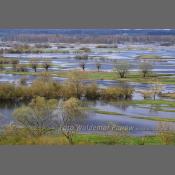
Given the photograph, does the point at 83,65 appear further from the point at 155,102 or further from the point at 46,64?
the point at 155,102

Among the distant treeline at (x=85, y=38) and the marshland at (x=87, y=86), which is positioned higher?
the distant treeline at (x=85, y=38)

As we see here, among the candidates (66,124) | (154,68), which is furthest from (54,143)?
(154,68)

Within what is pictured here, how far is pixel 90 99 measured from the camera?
46.7ft

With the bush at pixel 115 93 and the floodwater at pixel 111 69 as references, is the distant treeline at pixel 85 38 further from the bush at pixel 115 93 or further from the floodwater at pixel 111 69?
the bush at pixel 115 93

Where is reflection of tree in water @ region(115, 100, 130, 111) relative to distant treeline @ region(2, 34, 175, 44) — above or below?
below

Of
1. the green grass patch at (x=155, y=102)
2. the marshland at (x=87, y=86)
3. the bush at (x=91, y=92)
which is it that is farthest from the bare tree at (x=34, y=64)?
the green grass patch at (x=155, y=102)

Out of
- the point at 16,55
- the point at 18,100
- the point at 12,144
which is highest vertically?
the point at 16,55

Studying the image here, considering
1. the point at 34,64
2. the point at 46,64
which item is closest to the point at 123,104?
the point at 46,64

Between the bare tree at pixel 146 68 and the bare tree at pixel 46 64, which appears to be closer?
the bare tree at pixel 146 68

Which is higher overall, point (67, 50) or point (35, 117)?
point (67, 50)

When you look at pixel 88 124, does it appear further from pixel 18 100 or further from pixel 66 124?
pixel 18 100

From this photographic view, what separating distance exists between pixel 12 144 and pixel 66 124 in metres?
1.35

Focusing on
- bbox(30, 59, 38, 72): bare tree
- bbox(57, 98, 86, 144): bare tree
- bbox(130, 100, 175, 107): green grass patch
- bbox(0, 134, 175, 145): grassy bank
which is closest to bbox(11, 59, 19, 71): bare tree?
bbox(30, 59, 38, 72): bare tree

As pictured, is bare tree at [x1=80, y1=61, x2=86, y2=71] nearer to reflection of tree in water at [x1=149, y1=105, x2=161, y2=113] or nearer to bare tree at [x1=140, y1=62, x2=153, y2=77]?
bare tree at [x1=140, y1=62, x2=153, y2=77]
